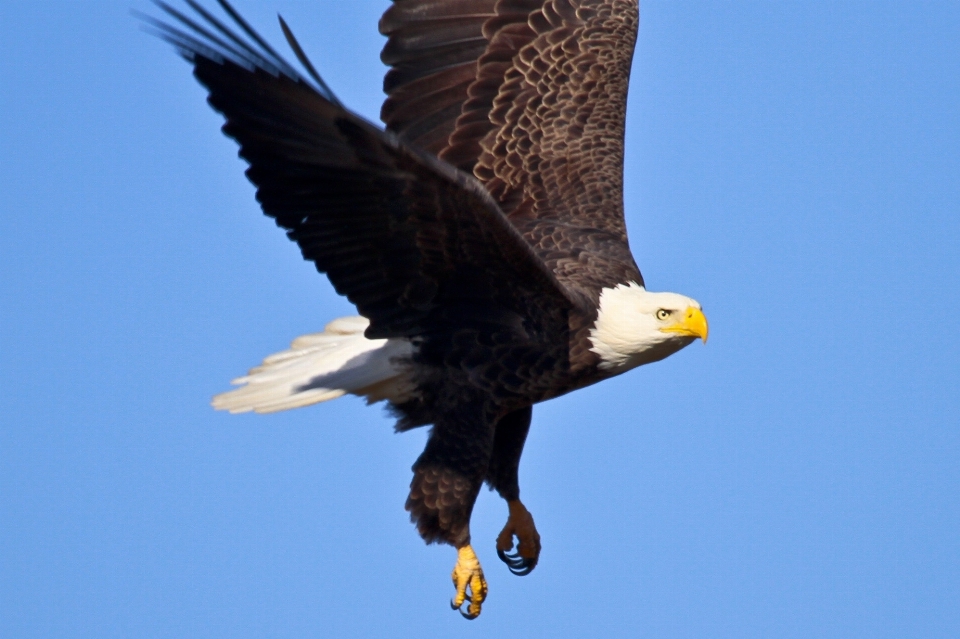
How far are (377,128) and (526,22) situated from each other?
9.02ft

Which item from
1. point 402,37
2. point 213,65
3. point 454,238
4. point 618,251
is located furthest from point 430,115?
point 213,65

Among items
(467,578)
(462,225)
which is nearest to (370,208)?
(462,225)

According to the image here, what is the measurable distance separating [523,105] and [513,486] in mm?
1910

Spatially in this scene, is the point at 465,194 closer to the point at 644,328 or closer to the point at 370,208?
the point at 370,208

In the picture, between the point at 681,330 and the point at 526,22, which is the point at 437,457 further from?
the point at 526,22

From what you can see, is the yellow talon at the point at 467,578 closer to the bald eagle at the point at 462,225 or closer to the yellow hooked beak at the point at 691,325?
the bald eagle at the point at 462,225

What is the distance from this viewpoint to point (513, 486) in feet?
25.0

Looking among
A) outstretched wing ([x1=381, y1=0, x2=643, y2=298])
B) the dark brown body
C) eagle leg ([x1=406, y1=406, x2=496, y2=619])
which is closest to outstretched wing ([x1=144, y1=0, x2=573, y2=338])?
the dark brown body

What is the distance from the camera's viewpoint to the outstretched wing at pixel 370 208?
5.71 m

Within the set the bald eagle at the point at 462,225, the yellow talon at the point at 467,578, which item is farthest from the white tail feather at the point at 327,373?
the yellow talon at the point at 467,578

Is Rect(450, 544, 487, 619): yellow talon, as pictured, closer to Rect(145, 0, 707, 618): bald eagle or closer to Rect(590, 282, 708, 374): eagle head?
Rect(145, 0, 707, 618): bald eagle

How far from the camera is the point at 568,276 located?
709 cm

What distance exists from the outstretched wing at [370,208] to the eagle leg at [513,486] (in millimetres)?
818

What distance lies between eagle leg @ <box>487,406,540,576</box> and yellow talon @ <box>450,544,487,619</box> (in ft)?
2.04
